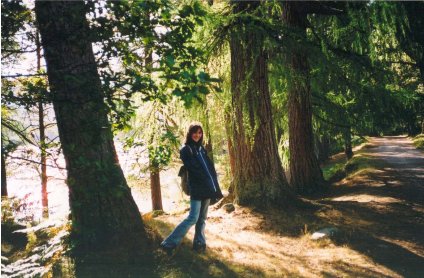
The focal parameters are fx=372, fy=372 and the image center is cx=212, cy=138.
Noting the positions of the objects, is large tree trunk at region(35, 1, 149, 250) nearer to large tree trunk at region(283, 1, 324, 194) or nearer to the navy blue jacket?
the navy blue jacket

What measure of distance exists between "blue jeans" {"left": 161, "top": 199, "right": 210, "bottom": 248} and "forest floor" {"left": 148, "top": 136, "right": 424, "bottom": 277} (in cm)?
21

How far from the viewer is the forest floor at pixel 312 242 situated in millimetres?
5258

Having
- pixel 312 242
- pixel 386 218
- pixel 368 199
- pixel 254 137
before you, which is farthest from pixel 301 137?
pixel 312 242

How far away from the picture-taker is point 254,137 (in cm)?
804

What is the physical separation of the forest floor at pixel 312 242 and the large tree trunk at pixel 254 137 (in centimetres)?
46

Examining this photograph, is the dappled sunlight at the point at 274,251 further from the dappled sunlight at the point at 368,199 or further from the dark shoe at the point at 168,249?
the dappled sunlight at the point at 368,199

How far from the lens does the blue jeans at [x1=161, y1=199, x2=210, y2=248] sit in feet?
18.2

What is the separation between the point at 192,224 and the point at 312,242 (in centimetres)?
220

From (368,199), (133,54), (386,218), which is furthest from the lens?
(368,199)

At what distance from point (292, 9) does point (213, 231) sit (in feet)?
22.1

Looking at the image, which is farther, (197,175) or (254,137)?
(254,137)

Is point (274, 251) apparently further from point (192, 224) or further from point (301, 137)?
point (301, 137)

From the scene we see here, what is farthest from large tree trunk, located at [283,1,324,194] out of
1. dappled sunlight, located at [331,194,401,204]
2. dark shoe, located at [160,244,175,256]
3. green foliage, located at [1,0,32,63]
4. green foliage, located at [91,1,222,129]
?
green foliage, located at [1,0,32,63]

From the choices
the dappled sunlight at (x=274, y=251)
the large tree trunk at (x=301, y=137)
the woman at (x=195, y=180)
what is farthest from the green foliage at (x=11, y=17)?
the large tree trunk at (x=301, y=137)
